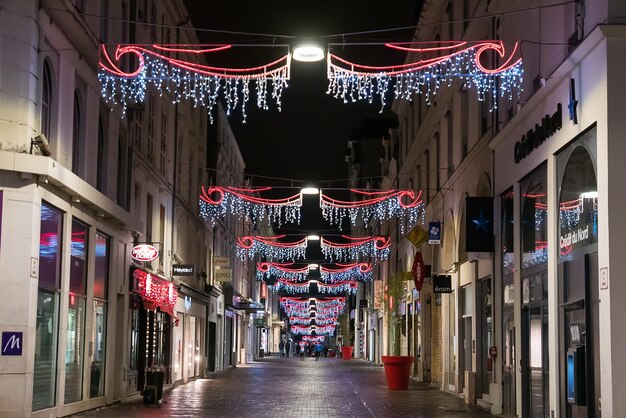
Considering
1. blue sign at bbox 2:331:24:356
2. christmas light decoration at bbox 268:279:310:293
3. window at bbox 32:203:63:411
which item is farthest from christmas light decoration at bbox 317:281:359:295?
blue sign at bbox 2:331:24:356

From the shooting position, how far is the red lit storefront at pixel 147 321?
24.8 metres

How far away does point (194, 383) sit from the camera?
34.2 m

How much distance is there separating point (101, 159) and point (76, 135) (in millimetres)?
2254

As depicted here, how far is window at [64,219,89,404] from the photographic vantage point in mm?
18891

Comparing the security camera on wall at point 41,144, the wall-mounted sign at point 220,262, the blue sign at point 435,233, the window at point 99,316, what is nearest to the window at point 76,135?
the window at point 99,316

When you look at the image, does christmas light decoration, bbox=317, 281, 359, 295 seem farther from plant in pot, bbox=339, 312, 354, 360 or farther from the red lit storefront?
the red lit storefront

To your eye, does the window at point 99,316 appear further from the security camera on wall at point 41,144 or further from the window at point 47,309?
the security camera on wall at point 41,144

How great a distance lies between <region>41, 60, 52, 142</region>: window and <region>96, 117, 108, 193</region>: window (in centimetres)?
422

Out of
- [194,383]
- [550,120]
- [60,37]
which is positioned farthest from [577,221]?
[194,383]

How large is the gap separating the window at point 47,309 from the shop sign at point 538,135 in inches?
361

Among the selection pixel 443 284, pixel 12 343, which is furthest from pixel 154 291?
pixel 12 343

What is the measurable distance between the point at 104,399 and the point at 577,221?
12.2 metres

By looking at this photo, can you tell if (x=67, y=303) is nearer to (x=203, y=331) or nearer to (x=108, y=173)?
(x=108, y=173)

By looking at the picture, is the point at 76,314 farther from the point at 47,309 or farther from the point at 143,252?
the point at 143,252
